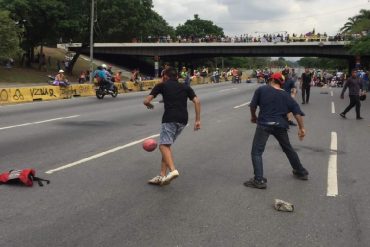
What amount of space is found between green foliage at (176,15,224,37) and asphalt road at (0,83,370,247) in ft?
406

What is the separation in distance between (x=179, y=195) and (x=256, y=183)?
1.20 metres

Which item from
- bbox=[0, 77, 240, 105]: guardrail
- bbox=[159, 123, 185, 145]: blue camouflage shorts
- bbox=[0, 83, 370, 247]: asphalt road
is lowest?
bbox=[0, 83, 370, 247]: asphalt road

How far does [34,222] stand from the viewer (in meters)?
5.28

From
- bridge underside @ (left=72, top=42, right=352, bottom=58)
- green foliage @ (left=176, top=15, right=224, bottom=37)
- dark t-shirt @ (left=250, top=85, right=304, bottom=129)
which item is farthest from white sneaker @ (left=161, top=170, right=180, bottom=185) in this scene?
green foliage @ (left=176, top=15, right=224, bottom=37)

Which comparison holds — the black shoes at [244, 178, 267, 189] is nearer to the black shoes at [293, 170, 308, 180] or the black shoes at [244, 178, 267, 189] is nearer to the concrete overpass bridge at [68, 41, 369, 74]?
the black shoes at [293, 170, 308, 180]

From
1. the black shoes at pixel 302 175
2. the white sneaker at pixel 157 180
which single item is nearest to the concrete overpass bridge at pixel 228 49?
the black shoes at pixel 302 175

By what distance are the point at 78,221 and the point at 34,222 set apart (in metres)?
0.45

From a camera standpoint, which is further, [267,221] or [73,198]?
[73,198]

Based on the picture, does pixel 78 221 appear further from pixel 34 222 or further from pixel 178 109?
pixel 178 109

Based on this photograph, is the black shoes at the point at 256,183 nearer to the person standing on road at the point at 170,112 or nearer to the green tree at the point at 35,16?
the person standing on road at the point at 170,112

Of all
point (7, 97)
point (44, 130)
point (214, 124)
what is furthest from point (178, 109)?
point (7, 97)

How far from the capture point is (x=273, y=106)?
285 inches

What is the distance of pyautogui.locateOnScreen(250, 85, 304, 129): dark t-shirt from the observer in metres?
7.25

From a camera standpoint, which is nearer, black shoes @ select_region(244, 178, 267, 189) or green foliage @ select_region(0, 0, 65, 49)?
black shoes @ select_region(244, 178, 267, 189)
